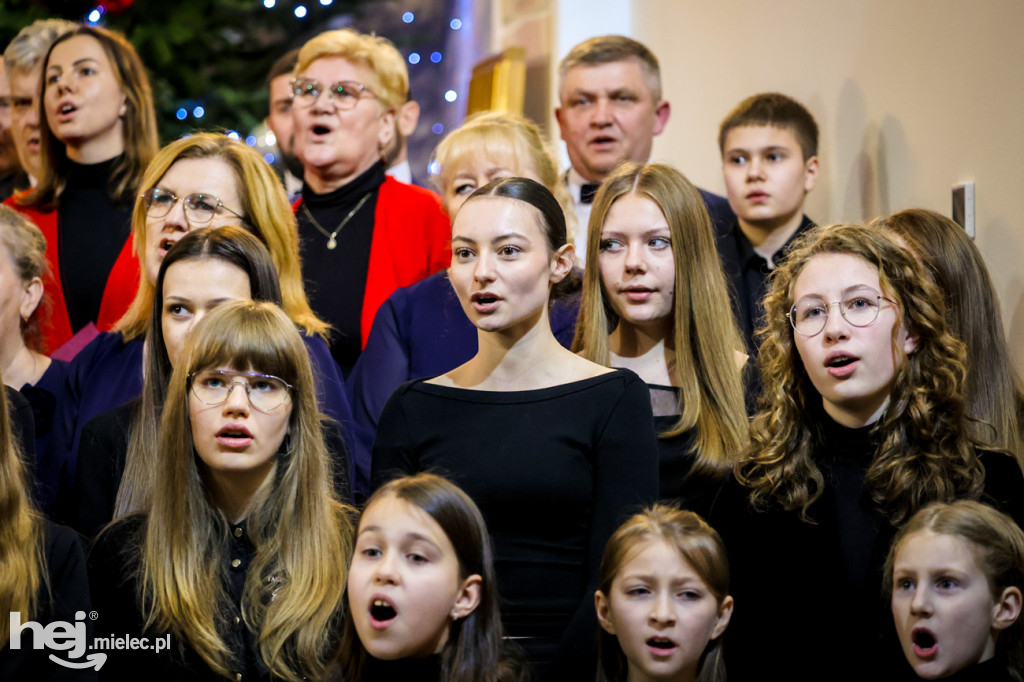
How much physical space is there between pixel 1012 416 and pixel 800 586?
757 mm

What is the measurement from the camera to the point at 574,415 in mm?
2443

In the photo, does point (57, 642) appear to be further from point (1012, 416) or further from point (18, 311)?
point (1012, 416)

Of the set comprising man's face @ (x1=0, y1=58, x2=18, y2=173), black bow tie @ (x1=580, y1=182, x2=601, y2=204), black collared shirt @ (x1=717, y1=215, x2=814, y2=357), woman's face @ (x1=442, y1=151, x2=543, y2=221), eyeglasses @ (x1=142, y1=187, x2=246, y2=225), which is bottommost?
black collared shirt @ (x1=717, y1=215, x2=814, y2=357)

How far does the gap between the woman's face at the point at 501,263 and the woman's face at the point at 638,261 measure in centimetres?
34

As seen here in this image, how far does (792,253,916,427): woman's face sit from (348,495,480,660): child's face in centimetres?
81

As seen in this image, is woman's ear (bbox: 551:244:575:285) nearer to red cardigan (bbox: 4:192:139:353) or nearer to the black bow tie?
the black bow tie

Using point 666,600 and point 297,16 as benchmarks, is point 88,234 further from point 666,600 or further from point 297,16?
point 297,16

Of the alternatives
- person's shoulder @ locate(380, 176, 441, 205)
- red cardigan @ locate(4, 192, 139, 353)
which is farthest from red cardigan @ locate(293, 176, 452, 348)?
red cardigan @ locate(4, 192, 139, 353)

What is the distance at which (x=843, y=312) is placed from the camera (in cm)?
239

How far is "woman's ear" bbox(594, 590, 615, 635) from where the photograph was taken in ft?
7.02

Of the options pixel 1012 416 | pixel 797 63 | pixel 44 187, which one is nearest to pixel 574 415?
pixel 1012 416

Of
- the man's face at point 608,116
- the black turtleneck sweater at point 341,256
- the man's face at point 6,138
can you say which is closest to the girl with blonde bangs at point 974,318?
the man's face at point 608,116

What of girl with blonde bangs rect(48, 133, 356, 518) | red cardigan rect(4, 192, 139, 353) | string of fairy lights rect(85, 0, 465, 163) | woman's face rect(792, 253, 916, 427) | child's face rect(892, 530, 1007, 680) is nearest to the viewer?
child's face rect(892, 530, 1007, 680)

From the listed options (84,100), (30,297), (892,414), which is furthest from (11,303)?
(892,414)
